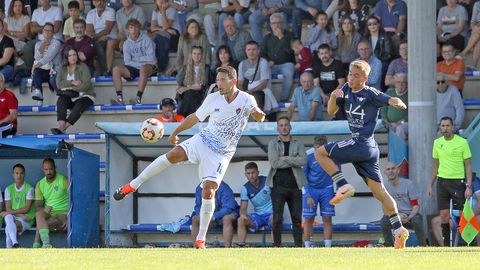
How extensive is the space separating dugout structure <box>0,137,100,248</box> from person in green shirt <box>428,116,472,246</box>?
5.77 metres

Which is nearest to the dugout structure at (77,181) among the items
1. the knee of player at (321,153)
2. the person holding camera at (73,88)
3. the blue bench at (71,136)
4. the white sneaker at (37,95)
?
the blue bench at (71,136)

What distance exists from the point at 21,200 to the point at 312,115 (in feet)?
16.8

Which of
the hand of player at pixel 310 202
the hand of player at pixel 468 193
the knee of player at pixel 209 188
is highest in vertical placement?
the knee of player at pixel 209 188

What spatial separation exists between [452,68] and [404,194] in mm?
2830

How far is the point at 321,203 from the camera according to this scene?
17859 millimetres

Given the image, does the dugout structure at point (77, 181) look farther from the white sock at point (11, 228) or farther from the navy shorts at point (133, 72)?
the navy shorts at point (133, 72)

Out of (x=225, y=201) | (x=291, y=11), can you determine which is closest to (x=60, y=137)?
(x=225, y=201)

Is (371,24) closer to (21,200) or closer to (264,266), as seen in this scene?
(21,200)

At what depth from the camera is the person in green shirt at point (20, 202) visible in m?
19.2

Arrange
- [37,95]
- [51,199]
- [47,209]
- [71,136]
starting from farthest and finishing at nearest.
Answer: [37,95], [71,136], [51,199], [47,209]

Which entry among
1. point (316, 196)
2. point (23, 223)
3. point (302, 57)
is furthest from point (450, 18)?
point (23, 223)

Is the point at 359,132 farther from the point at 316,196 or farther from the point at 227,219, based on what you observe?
the point at 227,219

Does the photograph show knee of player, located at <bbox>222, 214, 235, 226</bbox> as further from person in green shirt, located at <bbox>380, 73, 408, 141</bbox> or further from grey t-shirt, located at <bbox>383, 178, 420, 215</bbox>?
person in green shirt, located at <bbox>380, 73, 408, 141</bbox>

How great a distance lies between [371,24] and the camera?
19641 millimetres
